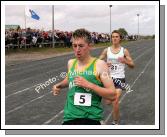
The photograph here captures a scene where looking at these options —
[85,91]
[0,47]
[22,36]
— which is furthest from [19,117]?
[22,36]

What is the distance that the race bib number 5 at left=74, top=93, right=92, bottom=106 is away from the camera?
13.8ft

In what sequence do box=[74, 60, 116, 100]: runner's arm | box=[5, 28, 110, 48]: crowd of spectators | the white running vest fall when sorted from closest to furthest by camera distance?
box=[74, 60, 116, 100]: runner's arm, the white running vest, box=[5, 28, 110, 48]: crowd of spectators

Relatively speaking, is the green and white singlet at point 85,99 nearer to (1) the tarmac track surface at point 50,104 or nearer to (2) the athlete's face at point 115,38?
(2) the athlete's face at point 115,38

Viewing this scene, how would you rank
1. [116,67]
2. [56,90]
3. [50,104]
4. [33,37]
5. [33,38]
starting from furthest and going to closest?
[33,38]
[33,37]
[50,104]
[116,67]
[56,90]

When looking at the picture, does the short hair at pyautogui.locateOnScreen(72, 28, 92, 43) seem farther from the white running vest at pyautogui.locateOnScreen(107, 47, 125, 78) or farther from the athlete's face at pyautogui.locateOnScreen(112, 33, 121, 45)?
the white running vest at pyautogui.locateOnScreen(107, 47, 125, 78)

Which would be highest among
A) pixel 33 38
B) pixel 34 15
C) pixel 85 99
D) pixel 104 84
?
pixel 34 15

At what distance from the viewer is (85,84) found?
13.5ft

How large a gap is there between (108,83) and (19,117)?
4.70m

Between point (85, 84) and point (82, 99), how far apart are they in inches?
6.0

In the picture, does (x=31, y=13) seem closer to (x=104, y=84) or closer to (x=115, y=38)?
(x=115, y=38)

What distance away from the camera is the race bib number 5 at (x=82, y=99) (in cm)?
419

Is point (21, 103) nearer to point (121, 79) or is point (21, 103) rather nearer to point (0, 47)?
point (0, 47)

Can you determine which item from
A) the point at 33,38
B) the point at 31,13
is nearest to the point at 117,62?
the point at 31,13

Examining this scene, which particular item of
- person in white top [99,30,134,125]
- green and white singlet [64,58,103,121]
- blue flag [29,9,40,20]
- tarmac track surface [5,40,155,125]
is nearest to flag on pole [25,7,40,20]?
blue flag [29,9,40,20]
